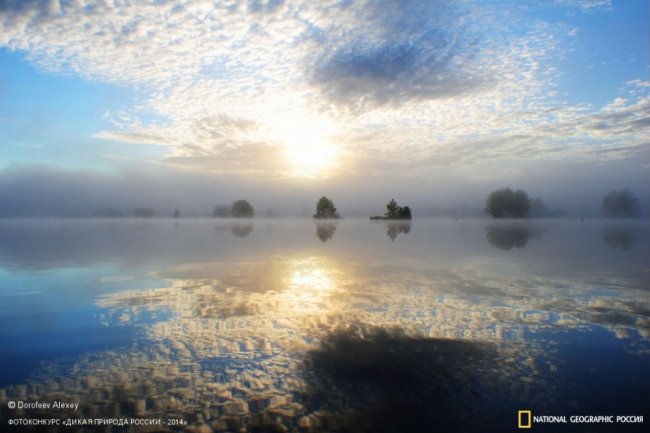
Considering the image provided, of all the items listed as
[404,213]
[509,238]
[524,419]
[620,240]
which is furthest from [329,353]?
[404,213]

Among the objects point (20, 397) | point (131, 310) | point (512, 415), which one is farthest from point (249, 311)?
point (512, 415)

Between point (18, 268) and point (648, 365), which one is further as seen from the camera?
point (18, 268)

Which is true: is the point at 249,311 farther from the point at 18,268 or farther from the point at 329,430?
the point at 18,268

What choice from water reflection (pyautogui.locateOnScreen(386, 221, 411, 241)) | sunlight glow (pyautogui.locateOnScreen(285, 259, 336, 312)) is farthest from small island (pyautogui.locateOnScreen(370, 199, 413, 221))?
sunlight glow (pyautogui.locateOnScreen(285, 259, 336, 312))

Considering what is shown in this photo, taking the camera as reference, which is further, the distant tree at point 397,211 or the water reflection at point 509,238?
the distant tree at point 397,211

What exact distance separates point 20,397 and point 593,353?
13670 millimetres

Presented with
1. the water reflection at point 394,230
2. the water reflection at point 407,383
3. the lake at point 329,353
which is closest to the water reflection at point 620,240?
the water reflection at point 394,230

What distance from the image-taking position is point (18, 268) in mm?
25359

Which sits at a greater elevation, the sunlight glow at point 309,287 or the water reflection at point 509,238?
the sunlight glow at point 309,287

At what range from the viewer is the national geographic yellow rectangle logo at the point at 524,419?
6.89 metres

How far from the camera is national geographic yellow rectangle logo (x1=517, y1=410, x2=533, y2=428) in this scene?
689 cm

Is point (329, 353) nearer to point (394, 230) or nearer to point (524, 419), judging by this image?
point (524, 419)

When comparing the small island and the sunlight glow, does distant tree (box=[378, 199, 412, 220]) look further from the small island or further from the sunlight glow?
the sunlight glow

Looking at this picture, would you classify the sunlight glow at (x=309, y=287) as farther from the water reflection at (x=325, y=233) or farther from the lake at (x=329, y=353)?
the water reflection at (x=325, y=233)
